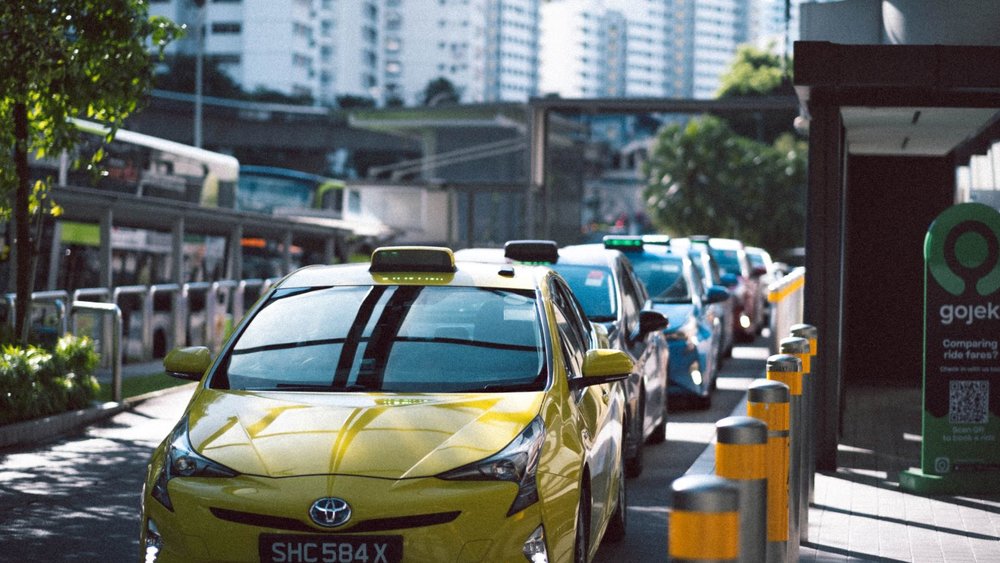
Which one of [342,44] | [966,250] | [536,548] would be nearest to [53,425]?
[966,250]

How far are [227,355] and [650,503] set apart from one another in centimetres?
381

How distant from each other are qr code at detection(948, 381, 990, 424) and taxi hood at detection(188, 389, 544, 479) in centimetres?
461

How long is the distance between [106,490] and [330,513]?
5369 millimetres

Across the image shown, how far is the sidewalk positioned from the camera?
26.9ft

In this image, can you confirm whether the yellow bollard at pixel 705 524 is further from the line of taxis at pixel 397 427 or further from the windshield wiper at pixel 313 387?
the windshield wiper at pixel 313 387

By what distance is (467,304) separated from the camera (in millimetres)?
7047

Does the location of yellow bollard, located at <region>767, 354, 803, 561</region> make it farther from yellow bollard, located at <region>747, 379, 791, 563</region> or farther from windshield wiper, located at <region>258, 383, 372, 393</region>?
windshield wiper, located at <region>258, 383, 372, 393</region>

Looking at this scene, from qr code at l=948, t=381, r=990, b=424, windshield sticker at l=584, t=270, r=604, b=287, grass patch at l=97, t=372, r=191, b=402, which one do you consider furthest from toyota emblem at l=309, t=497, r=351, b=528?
grass patch at l=97, t=372, r=191, b=402

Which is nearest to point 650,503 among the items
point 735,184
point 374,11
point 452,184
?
point 452,184

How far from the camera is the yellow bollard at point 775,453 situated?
6.39 metres

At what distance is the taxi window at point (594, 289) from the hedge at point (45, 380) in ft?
15.3

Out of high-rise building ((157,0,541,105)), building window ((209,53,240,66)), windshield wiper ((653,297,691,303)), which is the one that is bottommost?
windshield wiper ((653,297,691,303))

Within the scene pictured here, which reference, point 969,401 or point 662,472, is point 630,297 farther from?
point 969,401

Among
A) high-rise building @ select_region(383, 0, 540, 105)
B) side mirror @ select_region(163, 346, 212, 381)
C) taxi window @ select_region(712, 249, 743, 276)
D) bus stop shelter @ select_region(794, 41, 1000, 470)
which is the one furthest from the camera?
high-rise building @ select_region(383, 0, 540, 105)
